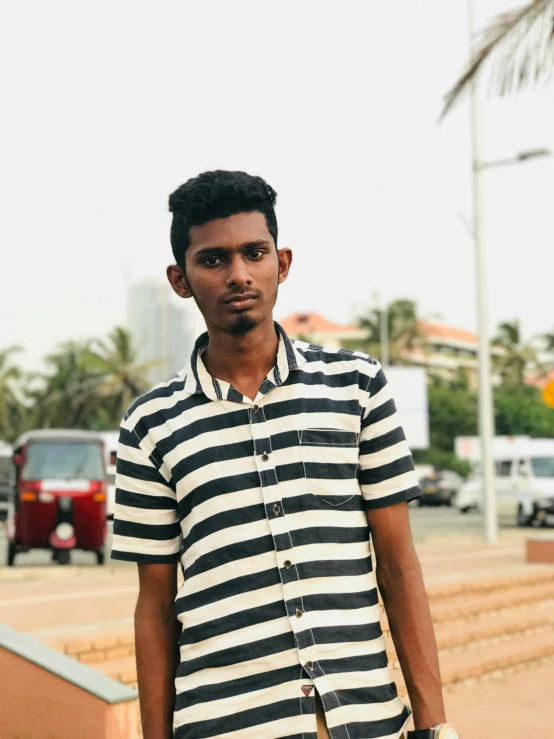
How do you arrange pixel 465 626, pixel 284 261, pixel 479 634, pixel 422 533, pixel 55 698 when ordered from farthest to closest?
1. pixel 422 533
2. pixel 465 626
3. pixel 479 634
4. pixel 55 698
5. pixel 284 261

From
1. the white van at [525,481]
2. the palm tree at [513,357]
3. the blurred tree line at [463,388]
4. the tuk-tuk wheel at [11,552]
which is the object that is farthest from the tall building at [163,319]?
the palm tree at [513,357]

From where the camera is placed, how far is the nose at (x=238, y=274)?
208cm

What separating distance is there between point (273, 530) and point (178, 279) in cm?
57

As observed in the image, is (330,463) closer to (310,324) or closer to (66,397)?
(66,397)

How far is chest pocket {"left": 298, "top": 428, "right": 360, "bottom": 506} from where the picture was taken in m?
2.03

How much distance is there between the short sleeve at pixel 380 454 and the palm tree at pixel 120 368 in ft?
179

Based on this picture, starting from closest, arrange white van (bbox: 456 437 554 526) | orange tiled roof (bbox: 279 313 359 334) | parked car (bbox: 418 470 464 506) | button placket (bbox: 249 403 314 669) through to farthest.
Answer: button placket (bbox: 249 403 314 669) → white van (bbox: 456 437 554 526) → parked car (bbox: 418 470 464 506) → orange tiled roof (bbox: 279 313 359 334)

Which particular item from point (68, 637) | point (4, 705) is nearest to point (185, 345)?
point (68, 637)

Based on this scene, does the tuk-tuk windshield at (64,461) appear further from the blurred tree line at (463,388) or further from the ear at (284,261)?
the blurred tree line at (463,388)

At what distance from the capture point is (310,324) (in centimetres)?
10456

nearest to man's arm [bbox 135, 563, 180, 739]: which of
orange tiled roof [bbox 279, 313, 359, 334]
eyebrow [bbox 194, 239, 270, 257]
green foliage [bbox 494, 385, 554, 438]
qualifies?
eyebrow [bbox 194, 239, 270, 257]

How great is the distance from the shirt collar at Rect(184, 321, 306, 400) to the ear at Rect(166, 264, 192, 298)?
155mm

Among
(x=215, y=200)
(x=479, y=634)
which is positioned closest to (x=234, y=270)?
(x=215, y=200)

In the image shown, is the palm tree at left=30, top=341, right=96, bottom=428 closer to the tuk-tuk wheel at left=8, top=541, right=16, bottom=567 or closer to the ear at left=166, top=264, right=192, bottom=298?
the tuk-tuk wheel at left=8, top=541, right=16, bottom=567
